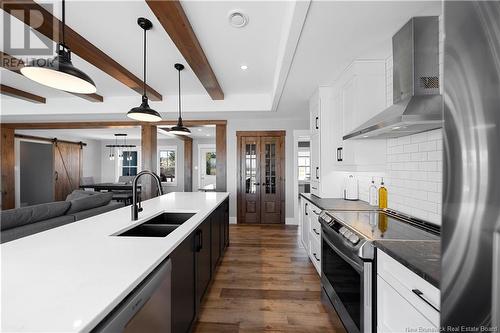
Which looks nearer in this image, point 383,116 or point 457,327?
point 457,327

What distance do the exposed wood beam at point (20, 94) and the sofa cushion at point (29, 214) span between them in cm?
257

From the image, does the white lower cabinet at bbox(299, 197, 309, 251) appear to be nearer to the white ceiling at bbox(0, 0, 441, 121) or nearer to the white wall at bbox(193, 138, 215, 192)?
the white ceiling at bbox(0, 0, 441, 121)

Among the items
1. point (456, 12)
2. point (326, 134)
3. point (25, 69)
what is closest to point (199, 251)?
point (25, 69)

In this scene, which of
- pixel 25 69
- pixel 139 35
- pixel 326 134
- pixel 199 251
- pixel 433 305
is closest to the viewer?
pixel 433 305

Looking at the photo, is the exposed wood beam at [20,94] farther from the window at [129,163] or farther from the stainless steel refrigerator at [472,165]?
the stainless steel refrigerator at [472,165]

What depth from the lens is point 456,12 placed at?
434 millimetres

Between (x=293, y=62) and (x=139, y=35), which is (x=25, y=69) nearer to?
(x=139, y=35)

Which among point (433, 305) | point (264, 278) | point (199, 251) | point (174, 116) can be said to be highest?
point (174, 116)

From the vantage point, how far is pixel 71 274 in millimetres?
867

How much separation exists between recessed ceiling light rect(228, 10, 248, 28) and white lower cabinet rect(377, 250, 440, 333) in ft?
6.90

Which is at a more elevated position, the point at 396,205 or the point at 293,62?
the point at 293,62

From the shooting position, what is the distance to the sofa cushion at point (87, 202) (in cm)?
291

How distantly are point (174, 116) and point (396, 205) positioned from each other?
411cm

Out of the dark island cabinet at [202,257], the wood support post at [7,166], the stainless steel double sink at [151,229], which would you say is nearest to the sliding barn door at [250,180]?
the dark island cabinet at [202,257]
